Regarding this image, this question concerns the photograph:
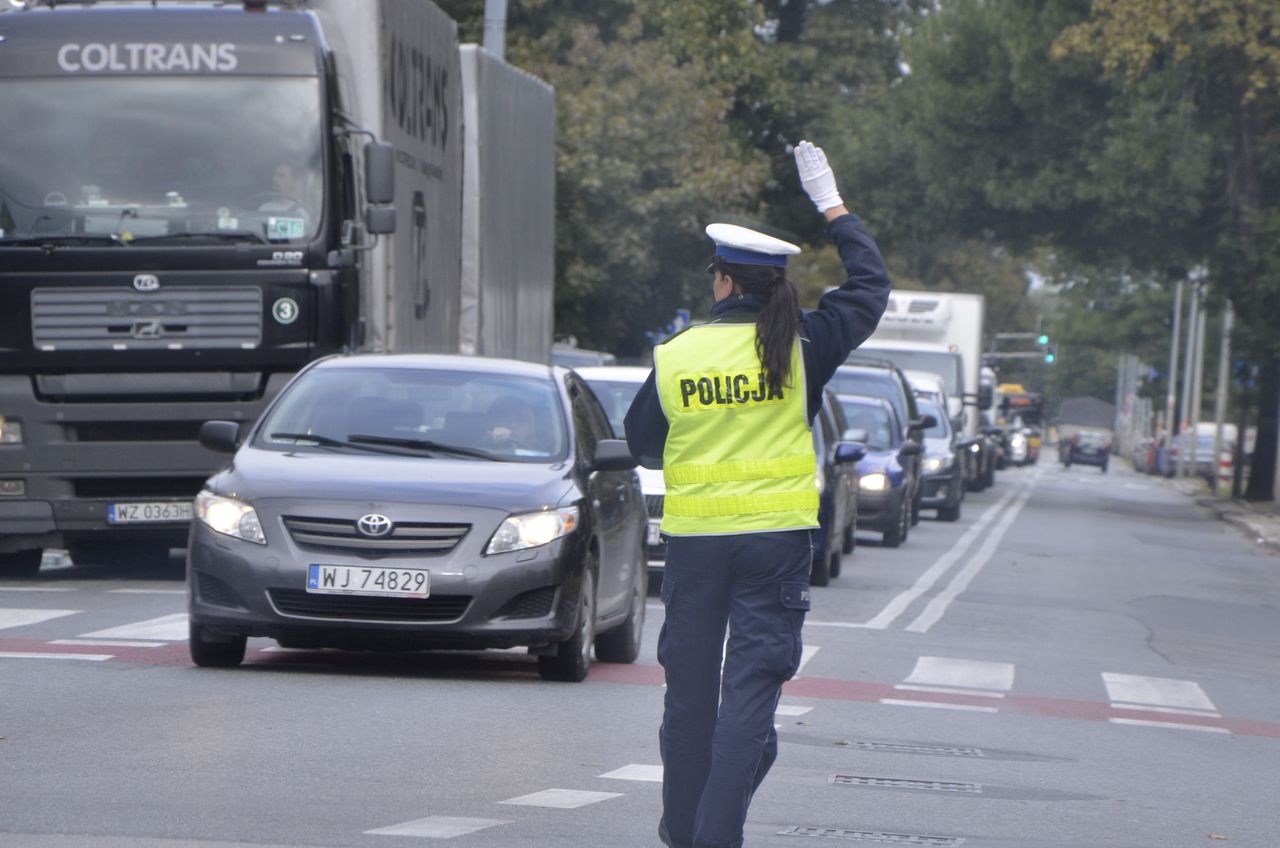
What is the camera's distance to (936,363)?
4144 centimetres

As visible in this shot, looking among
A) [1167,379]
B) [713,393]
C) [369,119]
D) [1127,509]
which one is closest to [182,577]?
[369,119]

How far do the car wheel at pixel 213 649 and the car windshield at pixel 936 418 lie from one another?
78.3ft

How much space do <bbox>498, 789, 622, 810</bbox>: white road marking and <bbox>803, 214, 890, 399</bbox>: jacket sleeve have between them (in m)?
1.86

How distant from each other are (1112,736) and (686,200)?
29657 millimetres

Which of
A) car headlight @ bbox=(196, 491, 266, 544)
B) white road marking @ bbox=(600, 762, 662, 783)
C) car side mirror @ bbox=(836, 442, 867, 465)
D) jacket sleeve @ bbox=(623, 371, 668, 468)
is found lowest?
white road marking @ bbox=(600, 762, 662, 783)

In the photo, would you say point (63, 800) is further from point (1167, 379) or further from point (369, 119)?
point (1167, 379)

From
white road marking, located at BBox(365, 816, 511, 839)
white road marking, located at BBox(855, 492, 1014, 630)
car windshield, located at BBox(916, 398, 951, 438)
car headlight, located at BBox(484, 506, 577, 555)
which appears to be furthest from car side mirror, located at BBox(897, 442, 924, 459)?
white road marking, located at BBox(365, 816, 511, 839)

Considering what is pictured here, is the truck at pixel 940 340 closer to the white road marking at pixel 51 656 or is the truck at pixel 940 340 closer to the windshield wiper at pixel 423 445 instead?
the windshield wiper at pixel 423 445

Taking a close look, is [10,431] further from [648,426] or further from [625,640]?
[648,426]

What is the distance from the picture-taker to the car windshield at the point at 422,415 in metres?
11.2

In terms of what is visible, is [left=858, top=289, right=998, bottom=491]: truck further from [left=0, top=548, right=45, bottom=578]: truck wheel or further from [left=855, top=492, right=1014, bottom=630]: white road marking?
[left=0, top=548, right=45, bottom=578]: truck wheel

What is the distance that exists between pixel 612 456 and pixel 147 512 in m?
5.72

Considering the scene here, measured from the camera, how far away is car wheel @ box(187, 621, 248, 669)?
10.5 meters

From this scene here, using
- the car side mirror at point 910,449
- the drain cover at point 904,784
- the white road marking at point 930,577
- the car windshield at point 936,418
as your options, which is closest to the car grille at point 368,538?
the drain cover at point 904,784
